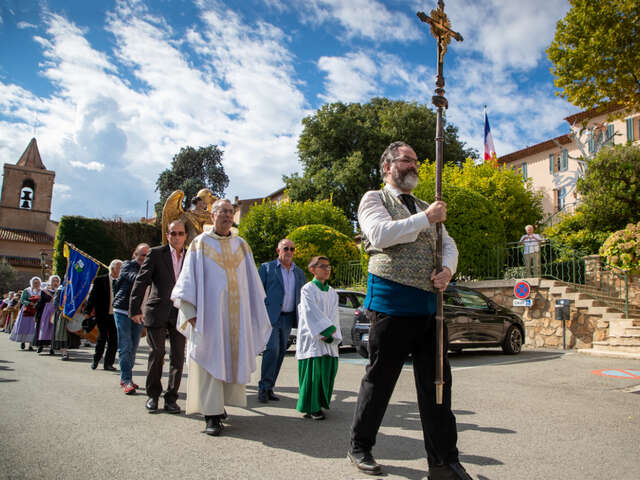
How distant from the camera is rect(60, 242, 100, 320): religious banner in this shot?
11320 mm

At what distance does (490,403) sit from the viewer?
237 inches

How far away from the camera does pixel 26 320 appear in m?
13.9

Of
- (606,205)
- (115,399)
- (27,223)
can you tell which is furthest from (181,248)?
(27,223)

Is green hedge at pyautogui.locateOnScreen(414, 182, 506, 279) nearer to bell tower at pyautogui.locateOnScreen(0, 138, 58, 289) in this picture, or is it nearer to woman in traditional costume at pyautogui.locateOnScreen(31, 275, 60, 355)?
woman in traditional costume at pyautogui.locateOnScreen(31, 275, 60, 355)

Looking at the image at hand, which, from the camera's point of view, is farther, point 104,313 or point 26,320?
point 26,320

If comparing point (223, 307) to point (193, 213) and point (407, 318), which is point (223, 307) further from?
point (193, 213)

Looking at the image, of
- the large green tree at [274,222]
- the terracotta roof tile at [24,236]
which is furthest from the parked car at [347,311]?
the terracotta roof tile at [24,236]

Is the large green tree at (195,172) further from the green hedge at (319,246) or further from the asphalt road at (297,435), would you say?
the asphalt road at (297,435)

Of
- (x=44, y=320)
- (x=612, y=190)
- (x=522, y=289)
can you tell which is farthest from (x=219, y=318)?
(x=612, y=190)

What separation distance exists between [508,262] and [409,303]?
13976 mm

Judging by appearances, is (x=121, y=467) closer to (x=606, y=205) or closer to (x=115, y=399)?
(x=115, y=399)

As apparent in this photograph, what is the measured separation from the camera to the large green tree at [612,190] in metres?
17.8

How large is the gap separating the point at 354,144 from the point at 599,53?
21946 mm

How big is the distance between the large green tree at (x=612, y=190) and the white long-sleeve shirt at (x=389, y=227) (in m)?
17.0
